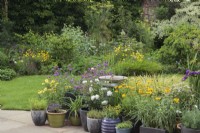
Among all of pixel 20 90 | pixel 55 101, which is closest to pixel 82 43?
pixel 20 90

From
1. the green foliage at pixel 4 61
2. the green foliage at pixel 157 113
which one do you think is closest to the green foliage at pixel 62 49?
the green foliage at pixel 4 61

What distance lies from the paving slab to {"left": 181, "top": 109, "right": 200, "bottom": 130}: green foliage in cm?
168

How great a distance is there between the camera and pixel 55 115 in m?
5.85

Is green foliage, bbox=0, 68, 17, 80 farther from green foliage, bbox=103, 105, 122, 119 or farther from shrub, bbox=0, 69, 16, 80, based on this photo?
green foliage, bbox=103, 105, 122, 119

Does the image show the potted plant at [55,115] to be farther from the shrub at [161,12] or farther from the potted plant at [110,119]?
the shrub at [161,12]

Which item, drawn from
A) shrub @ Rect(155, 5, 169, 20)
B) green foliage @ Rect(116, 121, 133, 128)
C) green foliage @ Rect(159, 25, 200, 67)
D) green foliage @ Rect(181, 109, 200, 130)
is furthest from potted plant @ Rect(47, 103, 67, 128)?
shrub @ Rect(155, 5, 169, 20)

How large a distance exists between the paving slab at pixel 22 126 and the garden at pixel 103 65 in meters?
0.11

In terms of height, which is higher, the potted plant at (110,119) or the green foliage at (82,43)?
the green foliage at (82,43)

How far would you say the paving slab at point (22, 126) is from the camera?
5.73 meters

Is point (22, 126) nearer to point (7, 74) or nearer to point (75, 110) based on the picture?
point (75, 110)

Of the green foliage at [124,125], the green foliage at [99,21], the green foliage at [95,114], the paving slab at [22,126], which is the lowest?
the paving slab at [22,126]

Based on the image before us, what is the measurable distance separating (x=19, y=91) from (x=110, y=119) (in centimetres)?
373

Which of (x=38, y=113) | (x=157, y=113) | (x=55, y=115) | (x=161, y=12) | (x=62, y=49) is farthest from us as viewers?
(x=161, y=12)

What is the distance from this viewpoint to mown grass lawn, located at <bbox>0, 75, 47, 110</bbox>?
730 cm
